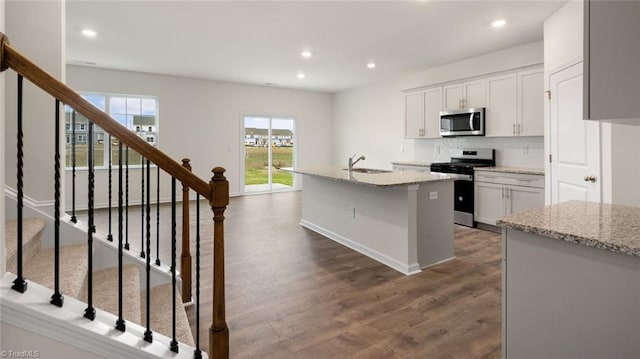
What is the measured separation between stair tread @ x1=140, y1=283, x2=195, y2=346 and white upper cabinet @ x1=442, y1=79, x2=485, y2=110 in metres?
4.95

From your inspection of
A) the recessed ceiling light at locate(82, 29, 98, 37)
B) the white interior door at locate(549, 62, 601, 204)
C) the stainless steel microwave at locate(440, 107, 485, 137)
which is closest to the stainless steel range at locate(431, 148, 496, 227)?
the stainless steel microwave at locate(440, 107, 485, 137)

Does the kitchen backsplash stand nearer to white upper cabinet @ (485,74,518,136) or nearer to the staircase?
white upper cabinet @ (485,74,518,136)

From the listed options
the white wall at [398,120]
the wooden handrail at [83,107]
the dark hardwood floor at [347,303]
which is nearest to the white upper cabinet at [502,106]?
the white wall at [398,120]

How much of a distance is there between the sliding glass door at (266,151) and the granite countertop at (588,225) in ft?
23.1

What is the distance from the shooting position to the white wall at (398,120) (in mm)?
4891

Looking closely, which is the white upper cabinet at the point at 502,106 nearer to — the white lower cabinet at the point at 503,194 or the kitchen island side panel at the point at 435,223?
the white lower cabinet at the point at 503,194

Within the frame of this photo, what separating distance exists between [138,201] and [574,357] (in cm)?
739

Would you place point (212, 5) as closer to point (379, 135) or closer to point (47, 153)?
point (47, 153)

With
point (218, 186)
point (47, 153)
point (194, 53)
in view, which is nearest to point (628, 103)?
point (218, 186)

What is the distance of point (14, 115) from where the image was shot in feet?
7.49

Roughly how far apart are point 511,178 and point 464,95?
164 cm

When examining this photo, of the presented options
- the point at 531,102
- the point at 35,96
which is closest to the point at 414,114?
the point at 531,102

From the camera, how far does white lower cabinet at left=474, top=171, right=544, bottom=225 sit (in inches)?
168

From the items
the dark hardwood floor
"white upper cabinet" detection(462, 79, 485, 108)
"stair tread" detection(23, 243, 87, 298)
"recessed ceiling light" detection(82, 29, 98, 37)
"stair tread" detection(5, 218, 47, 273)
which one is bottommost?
the dark hardwood floor
